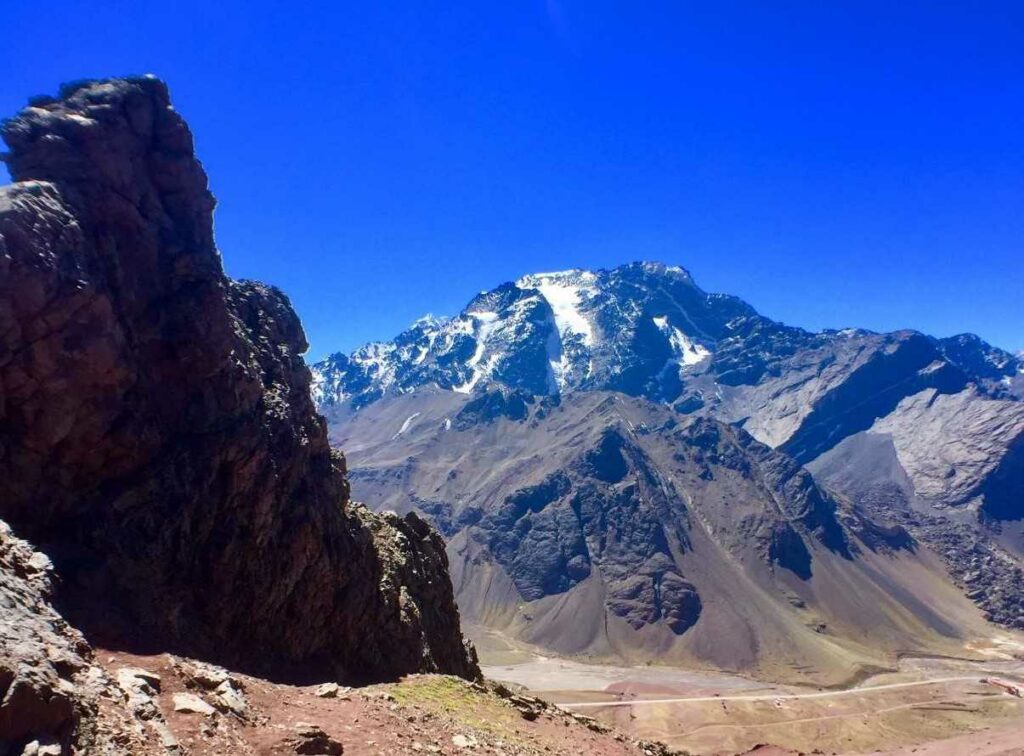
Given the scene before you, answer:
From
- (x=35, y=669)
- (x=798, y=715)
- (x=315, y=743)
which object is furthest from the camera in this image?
(x=798, y=715)

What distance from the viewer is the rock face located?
107 feet

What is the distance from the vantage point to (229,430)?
43031 millimetres

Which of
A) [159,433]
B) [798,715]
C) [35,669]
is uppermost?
[159,433]

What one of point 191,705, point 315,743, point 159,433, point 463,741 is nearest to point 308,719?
point 315,743

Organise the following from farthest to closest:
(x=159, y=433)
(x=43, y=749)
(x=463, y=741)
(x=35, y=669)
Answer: (x=159, y=433)
(x=463, y=741)
(x=35, y=669)
(x=43, y=749)

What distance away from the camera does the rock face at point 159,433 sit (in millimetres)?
32688

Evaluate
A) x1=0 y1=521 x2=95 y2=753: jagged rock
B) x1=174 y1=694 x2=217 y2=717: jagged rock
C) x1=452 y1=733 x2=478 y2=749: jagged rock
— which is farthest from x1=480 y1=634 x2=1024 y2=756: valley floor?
x1=0 y1=521 x2=95 y2=753: jagged rock

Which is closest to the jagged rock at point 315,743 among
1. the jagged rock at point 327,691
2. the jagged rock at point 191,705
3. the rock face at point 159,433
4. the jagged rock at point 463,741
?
the jagged rock at point 191,705

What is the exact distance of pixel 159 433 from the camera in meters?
39.6

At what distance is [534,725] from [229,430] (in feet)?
79.7

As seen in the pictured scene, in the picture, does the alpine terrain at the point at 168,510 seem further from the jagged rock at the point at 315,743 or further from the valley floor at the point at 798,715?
the valley floor at the point at 798,715

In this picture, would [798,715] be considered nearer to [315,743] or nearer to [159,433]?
[159,433]

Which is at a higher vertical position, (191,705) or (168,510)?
(168,510)

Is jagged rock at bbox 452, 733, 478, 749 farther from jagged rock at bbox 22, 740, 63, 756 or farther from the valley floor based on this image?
the valley floor
